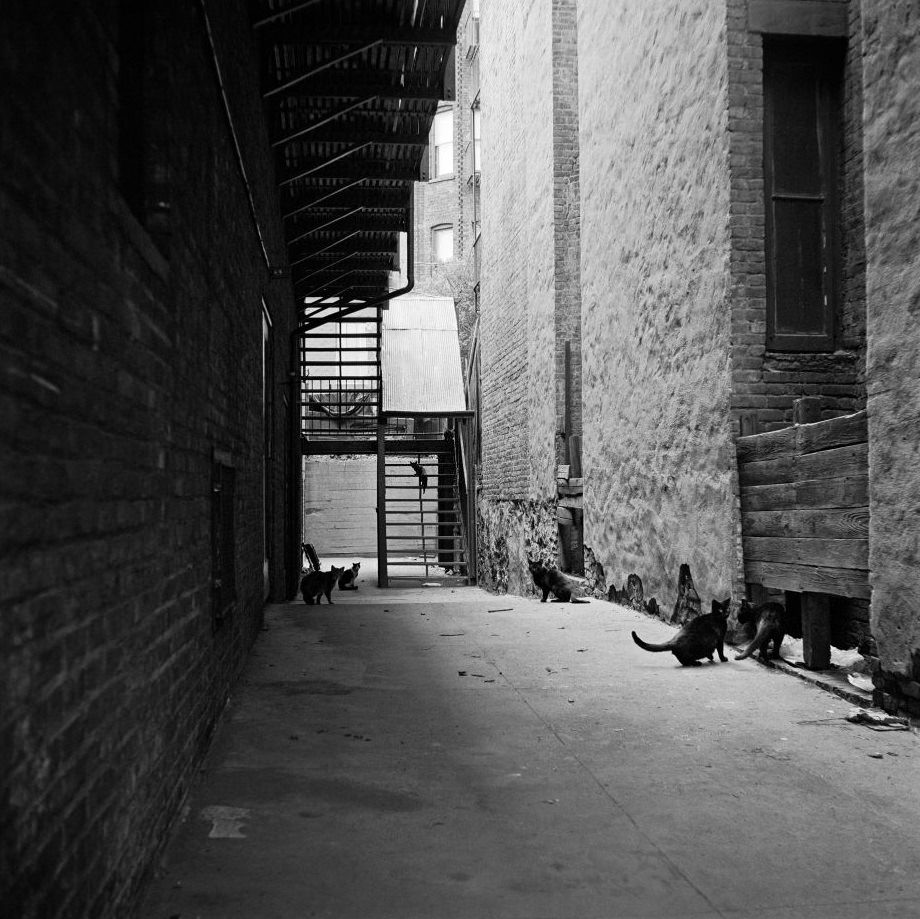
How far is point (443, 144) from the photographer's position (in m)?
28.4

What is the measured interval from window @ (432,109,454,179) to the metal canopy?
55.0 ft

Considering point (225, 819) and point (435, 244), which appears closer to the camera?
point (225, 819)

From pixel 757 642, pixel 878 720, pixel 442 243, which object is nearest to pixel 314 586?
pixel 757 642

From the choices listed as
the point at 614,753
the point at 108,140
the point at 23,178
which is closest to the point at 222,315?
the point at 108,140

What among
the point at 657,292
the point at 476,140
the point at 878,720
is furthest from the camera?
the point at 476,140

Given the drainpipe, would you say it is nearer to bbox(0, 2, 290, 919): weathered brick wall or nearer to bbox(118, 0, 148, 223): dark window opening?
bbox(0, 2, 290, 919): weathered brick wall

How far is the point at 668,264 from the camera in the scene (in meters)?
8.18

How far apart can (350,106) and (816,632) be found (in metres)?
5.57

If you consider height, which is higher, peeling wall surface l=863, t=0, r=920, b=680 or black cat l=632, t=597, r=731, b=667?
peeling wall surface l=863, t=0, r=920, b=680

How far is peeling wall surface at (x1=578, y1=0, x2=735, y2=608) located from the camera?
723 cm

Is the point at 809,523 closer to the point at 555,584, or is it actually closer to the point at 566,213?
the point at 555,584

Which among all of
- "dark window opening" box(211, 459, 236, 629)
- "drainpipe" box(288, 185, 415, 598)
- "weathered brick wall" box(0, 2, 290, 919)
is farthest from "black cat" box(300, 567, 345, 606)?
"weathered brick wall" box(0, 2, 290, 919)

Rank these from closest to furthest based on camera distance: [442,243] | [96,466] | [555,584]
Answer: [96,466] < [555,584] < [442,243]

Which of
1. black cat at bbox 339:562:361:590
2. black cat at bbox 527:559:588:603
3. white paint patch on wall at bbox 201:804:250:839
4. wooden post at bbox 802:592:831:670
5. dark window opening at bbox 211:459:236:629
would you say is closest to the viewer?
white paint patch on wall at bbox 201:804:250:839
